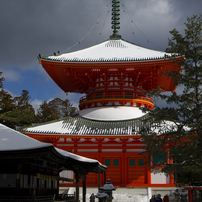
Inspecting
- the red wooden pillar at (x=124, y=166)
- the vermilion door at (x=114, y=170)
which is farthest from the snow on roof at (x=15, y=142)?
the red wooden pillar at (x=124, y=166)

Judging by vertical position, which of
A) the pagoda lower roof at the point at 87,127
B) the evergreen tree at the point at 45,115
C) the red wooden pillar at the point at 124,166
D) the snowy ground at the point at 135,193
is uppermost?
the evergreen tree at the point at 45,115

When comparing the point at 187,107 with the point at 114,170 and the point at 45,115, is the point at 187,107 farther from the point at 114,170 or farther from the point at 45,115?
the point at 45,115

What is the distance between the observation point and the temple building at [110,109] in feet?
90.6

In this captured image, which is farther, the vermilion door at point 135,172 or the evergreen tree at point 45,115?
the evergreen tree at point 45,115

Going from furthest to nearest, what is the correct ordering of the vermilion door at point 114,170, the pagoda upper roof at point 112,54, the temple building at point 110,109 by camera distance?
the pagoda upper roof at point 112,54
the vermilion door at point 114,170
the temple building at point 110,109

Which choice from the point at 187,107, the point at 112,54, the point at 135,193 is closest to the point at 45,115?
the point at 112,54

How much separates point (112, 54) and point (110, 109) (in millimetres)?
6010

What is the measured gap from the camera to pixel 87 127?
95.9 ft

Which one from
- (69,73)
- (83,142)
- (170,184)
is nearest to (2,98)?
(69,73)

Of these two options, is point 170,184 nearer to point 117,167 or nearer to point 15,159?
point 117,167

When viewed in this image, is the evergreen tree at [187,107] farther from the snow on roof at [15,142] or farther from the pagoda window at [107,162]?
the pagoda window at [107,162]

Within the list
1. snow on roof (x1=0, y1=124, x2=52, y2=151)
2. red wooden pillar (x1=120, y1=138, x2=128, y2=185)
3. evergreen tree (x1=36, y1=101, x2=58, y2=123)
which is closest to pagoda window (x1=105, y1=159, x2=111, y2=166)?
red wooden pillar (x1=120, y1=138, x2=128, y2=185)

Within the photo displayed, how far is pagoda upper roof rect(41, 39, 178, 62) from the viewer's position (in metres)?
30.6

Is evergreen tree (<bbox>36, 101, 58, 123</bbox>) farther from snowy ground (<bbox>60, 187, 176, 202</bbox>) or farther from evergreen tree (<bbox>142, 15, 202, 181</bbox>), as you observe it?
evergreen tree (<bbox>142, 15, 202, 181</bbox>)
